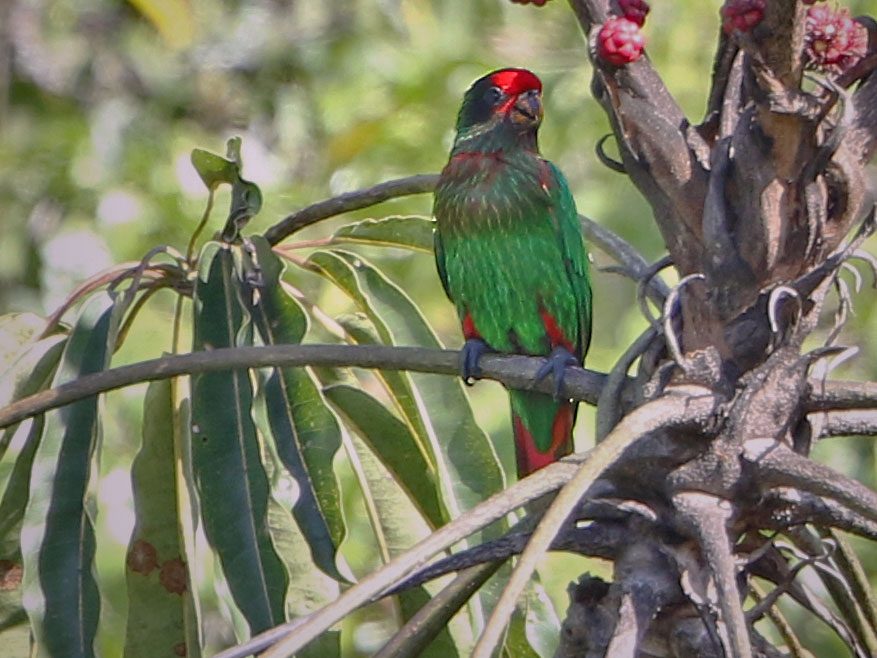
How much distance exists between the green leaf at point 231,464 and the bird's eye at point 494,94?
1.00 metres

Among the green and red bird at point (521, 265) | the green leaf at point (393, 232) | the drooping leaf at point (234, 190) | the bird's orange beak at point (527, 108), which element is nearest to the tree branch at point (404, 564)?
the drooping leaf at point (234, 190)

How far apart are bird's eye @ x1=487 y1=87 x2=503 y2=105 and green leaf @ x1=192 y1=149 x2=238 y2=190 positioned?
0.92m

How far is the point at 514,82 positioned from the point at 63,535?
130 cm

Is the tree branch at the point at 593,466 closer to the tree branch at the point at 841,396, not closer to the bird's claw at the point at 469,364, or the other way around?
the tree branch at the point at 841,396

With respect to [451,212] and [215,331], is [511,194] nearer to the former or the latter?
[451,212]

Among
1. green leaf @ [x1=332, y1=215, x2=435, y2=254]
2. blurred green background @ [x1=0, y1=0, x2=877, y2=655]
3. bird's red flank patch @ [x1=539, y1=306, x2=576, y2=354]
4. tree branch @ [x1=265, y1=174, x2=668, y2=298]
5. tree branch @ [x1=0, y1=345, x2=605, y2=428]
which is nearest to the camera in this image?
tree branch @ [x1=0, y1=345, x2=605, y2=428]

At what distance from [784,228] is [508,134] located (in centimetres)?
126

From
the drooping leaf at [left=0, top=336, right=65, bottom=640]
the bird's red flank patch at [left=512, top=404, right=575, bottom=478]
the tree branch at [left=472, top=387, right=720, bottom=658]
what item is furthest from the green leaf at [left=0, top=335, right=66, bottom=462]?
the bird's red flank patch at [left=512, top=404, right=575, bottom=478]

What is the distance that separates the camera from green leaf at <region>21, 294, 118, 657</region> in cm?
145

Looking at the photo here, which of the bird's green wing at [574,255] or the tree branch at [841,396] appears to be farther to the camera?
the bird's green wing at [574,255]

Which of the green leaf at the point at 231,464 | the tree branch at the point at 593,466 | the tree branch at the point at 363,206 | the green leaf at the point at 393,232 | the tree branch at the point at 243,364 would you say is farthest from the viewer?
the green leaf at the point at 393,232

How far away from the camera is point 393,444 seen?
171cm

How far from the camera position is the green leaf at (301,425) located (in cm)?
157

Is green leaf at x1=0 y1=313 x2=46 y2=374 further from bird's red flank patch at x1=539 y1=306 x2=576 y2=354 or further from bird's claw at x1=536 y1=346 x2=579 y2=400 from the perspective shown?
bird's red flank patch at x1=539 y1=306 x2=576 y2=354
